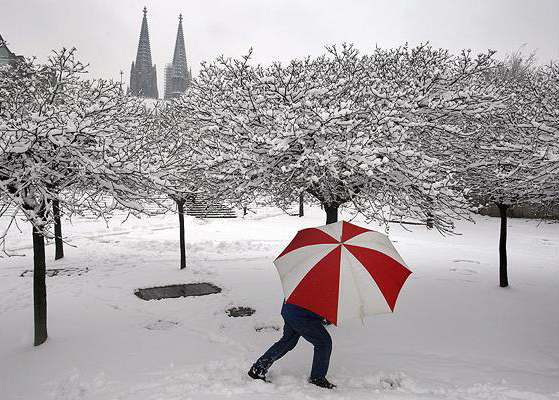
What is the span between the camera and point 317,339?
4477mm

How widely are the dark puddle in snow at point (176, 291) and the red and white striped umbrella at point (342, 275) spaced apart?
18.0 ft

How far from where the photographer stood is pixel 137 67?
128m

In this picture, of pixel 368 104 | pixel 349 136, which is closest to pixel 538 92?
pixel 368 104

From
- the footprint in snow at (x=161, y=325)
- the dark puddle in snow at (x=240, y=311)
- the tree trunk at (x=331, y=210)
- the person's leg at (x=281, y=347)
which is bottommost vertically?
the dark puddle in snow at (x=240, y=311)

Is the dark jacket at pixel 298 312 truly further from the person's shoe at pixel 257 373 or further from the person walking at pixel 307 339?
the person's shoe at pixel 257 373

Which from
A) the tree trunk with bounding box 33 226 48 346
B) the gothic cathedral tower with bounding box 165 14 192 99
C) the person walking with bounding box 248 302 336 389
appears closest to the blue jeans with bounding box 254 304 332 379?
the person walking with bounding box 248 302 336 389

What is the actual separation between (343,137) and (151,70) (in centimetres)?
13759

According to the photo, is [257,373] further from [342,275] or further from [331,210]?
Result: [331,210]

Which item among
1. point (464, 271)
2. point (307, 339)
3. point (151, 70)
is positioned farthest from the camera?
point (151, 70)

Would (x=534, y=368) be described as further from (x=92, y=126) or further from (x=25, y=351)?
(x=25, y=351)

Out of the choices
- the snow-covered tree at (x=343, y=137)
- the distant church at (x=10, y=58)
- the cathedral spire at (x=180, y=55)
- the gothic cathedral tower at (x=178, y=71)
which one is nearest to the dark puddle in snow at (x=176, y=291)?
the snow-covered tree at (x=343, y=137)

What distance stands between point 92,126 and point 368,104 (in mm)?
4484

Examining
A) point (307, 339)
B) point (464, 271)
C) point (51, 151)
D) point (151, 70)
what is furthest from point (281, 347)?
point (151, 70)

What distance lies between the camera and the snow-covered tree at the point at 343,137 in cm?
593
